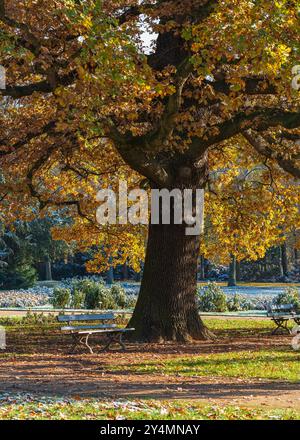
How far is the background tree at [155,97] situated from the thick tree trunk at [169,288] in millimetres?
28

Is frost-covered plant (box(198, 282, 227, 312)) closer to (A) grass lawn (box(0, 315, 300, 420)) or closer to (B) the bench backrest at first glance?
(A) grass lawn (box(0, 315, 300, 420))

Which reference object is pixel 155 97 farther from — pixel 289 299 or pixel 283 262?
pixel 283 262

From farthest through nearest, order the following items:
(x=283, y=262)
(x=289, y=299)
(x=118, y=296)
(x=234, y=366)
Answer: (x=283, y=262), (x=118, y=296), (x=289, y=299), (x=234, y=366)

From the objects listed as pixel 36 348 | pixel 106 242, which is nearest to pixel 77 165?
pixel 106 242

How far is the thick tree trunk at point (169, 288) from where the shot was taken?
1962 centimetres

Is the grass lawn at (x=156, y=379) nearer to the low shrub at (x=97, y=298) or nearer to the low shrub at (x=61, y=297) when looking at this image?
the low shrub at (x=97, y=298)

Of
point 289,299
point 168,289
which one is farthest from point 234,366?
point 289,299

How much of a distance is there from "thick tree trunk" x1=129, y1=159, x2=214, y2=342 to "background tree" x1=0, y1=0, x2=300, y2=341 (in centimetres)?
3

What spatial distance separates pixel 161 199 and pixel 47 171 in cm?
526

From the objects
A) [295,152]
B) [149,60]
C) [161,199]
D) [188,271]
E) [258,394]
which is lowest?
[258,394]

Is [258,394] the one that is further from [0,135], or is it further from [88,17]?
[0,135]

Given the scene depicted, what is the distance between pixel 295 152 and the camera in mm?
20156

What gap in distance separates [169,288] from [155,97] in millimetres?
4822

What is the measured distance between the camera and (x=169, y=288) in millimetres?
19812
